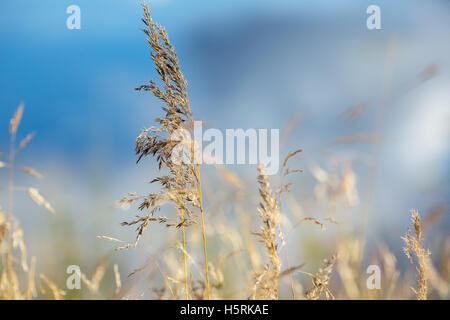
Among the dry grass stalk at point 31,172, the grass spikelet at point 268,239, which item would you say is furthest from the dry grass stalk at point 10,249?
the grass spikelet at point 268,239

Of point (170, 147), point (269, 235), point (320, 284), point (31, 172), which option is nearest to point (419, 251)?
point (320, 284)

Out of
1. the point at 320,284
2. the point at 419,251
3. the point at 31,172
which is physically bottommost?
the point at 320,284

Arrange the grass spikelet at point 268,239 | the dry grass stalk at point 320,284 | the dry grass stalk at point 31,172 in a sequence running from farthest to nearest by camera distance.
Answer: the dry grass stalk at point 31,172
the dry grass stalk at point 320,284
the grass spikelet at point 268,239

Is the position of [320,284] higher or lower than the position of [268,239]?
lower

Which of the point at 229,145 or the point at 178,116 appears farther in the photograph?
the point at 229,145

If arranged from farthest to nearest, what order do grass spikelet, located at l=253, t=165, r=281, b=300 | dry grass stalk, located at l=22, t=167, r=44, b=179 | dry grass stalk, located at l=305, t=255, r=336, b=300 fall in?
dry grass stalk, located at l=22, t=167, r=44, b=179 → dry grass stalk, located at l=305, t=255, r=336, b=300 → grass spikelet, located at l=253, t=165, r=281, b=300

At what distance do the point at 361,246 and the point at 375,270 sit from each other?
0.20m

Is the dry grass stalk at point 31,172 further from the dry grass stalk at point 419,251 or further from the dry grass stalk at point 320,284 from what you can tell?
the dry grass stalk at point 419,251

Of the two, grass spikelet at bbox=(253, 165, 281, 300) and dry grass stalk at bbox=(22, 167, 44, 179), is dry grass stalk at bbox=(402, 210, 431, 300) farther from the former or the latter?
dry grass stalk at bbox=(22, 167, 44, 179)

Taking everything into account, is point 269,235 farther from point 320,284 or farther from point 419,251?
point 419,251

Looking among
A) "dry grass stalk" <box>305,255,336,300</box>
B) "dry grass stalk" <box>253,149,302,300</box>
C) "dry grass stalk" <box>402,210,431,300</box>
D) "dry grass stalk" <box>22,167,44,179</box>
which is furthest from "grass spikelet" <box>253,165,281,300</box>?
"dry grass stalk" <box>22,167,44,179</box>
